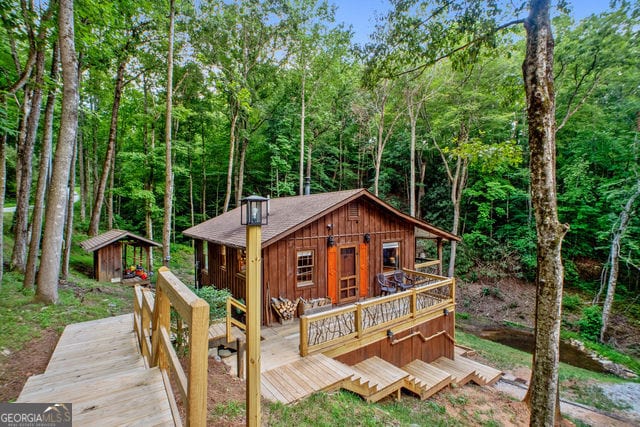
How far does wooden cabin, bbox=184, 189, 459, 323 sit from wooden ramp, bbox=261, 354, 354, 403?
245 cm

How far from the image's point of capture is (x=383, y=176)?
72.1 feet

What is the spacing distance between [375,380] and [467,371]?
3641mm

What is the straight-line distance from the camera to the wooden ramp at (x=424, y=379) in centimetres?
573

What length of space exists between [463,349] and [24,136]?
16.0 m

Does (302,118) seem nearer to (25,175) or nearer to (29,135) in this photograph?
(29,135)

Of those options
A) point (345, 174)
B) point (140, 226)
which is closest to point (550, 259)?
point (345, 174)

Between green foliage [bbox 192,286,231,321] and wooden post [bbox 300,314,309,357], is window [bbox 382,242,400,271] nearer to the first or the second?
wooden post [bbox 300,314,309,357]

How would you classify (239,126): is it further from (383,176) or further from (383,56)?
(383,56)

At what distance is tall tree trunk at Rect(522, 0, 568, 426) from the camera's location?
4199mm

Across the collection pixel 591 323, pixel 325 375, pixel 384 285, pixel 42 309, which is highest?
pixel 42 309

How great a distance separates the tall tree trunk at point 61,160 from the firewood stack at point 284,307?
5.07m

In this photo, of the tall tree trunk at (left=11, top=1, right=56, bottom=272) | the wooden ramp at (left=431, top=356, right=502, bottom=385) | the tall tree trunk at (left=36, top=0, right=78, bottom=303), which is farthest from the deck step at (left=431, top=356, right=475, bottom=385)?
the tall tree trunk at (left=11, top=1, right=56, bottom=272)

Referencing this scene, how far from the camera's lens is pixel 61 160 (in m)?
6.12

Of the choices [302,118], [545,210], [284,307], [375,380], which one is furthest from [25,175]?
[302,118]
